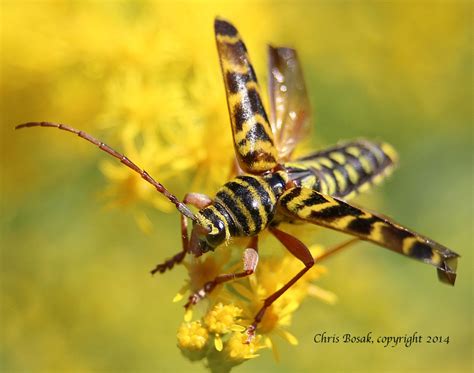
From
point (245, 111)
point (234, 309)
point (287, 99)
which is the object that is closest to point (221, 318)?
point (234, 309)

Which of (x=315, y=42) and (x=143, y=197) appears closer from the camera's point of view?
(x=143, y=197)

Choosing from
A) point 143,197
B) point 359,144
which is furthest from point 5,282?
point 359,144

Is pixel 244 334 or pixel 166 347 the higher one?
pixel 244 334

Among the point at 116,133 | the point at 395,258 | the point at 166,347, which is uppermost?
the point at 116,133

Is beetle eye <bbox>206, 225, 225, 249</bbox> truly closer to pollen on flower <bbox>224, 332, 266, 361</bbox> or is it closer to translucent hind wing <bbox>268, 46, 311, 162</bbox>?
pollen on flower <bbox>224, 332, 266, 361</bbox>

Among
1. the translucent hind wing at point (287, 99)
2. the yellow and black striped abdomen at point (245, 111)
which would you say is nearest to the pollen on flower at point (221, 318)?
the yellow and black striped abdomen at point (245, 111)

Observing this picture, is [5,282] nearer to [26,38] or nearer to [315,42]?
[26,38]
